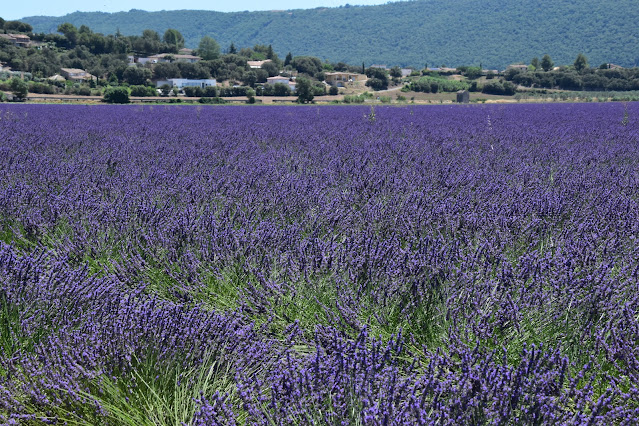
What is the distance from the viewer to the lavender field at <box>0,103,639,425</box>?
160cm

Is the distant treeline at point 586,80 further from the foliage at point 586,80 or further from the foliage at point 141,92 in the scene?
the foliage at point 141,92

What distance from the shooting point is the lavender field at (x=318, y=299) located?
160 cm

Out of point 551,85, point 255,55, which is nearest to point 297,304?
point 551,85

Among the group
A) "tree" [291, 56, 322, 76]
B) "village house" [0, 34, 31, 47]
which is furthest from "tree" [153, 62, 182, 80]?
"village house" [0, 34, 31, 47]

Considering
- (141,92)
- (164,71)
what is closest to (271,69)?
(164,71)

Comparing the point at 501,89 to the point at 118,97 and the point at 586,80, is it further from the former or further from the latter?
the point at 118,97

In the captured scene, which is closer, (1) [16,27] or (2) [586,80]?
(2) [586,80]

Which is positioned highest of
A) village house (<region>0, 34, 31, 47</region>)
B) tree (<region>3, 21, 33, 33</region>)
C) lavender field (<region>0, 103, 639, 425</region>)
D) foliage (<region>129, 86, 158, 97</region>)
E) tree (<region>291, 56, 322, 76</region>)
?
tree (<region>3, 21, 33, 33</region>)

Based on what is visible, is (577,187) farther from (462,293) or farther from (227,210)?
(227,210)

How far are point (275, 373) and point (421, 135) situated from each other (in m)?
7.56

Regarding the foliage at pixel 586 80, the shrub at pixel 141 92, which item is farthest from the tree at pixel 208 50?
the shrub at pixel 141 92

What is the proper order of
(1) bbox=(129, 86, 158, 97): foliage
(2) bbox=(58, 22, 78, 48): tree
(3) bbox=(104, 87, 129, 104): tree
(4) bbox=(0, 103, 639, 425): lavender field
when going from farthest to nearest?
(2) bbox=(58, 22, 78, 48): tree → (1) bbox=(129, 86, 158, 97): foliage → (3) bbox=(104, 87, 129, 104): tree → (4) bbox=(0, 103, 639, 425): lavender field

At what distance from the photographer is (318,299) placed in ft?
8.70

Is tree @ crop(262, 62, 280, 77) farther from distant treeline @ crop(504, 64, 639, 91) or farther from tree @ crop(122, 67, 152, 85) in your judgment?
distant treeline @ crop(504, 64, 639, 91)
